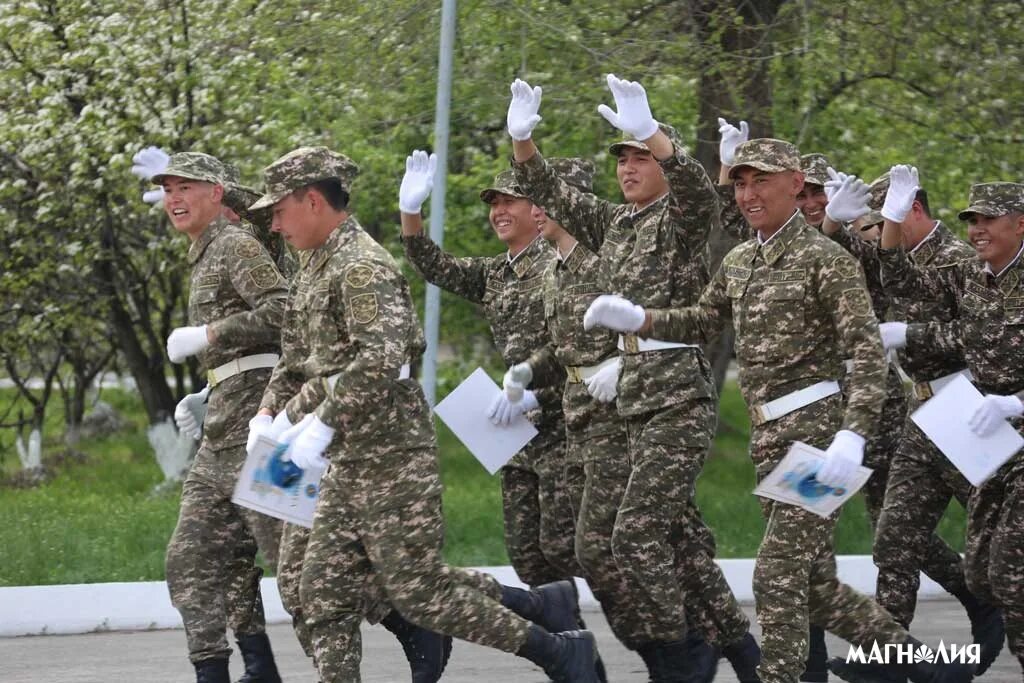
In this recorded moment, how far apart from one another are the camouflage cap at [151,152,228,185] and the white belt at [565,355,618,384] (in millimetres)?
1705

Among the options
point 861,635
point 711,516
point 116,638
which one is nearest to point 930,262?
point 861,635

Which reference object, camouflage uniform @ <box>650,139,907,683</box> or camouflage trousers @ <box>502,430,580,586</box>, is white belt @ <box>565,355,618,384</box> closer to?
camouflage trousers @ <box>502,430,580,586</box>

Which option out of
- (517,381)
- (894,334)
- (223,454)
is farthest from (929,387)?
(223,454)

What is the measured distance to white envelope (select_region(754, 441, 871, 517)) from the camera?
253 inches

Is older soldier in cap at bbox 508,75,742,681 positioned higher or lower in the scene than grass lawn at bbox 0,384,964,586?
higher

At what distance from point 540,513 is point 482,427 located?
49 cm

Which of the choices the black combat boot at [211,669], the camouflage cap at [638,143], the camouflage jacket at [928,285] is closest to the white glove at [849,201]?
the camouflage jacket at [928,285]

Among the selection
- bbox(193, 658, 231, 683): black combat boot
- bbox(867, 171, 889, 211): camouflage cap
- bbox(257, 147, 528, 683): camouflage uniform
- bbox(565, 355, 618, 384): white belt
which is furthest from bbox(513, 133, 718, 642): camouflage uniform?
bbox(867, 171, 889, 211): camouflage cap

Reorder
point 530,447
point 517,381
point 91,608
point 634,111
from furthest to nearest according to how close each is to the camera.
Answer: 1. point 91,608
2. point 530,447
3. point 517,381
4. point 634,111

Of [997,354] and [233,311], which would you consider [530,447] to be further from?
[997,354]

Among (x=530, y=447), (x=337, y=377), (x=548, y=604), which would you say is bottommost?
(x=548, y=604)

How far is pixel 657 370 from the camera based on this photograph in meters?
7.37

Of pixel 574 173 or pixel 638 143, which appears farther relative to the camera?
pixel 574 173

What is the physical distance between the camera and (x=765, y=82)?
1312 cm
